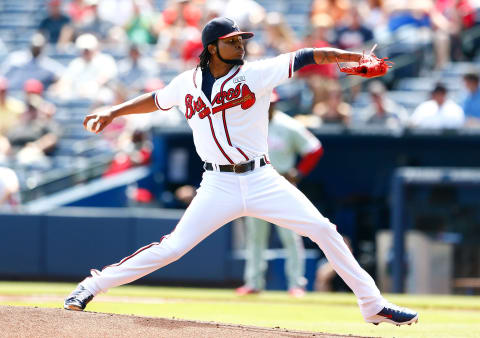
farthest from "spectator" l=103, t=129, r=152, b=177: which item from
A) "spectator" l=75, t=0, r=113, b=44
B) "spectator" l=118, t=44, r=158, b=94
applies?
"spectator" l=75, t=0, r=113, b=44

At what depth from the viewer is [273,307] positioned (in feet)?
26.2

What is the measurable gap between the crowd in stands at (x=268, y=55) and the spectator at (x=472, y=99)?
0.01 metres

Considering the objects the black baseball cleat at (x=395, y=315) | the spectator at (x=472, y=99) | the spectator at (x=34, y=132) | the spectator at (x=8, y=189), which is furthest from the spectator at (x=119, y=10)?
the black baseball cleat at (x=395, y=315)

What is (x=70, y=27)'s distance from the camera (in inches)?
584

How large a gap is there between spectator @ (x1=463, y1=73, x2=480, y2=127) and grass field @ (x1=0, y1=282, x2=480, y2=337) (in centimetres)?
254

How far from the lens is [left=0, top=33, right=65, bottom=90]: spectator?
13.5 metres

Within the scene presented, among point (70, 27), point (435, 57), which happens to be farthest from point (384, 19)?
point (70, 27)

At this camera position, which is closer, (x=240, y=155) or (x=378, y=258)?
(x=240, y=155)

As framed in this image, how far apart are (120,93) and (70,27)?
313 cm

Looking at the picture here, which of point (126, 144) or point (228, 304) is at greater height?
point (126, 144)

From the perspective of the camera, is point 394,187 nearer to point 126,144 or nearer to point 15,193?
point 126,144

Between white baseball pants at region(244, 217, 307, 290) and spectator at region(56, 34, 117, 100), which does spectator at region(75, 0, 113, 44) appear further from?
white baseball pants at region(244, 217, 307, 290)

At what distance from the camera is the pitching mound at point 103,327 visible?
16.1 feet

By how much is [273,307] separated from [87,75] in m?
6.45
